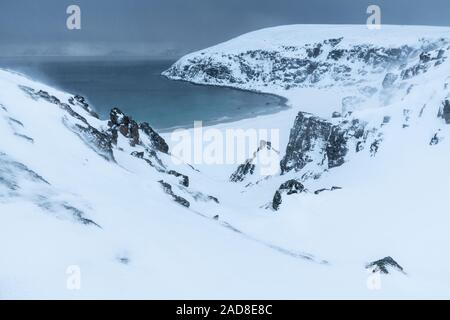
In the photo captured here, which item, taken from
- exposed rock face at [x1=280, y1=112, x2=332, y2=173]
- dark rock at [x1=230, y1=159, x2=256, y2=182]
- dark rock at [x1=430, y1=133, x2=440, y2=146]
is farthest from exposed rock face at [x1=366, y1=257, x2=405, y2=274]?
dark rock at [x1=230, y1=159, x2=256, y2=182]

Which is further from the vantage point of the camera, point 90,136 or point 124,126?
point 124,126

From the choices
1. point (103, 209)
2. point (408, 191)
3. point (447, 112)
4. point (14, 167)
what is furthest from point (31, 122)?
point (447, 112)

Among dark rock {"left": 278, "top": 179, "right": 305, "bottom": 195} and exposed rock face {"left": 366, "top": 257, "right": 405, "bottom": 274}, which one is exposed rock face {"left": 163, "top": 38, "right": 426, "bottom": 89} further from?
exposed rock face {"left": 366, "top": 257, "right": 405, "bottom": 274}

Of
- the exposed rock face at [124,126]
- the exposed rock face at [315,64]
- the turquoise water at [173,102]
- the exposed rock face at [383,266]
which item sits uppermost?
the exposed rock face at [315,64]

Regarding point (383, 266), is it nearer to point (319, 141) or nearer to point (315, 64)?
point (319, 141)

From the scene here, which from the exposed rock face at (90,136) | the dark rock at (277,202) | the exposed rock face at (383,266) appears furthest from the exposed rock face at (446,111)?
the exposed rock face at (90,136)

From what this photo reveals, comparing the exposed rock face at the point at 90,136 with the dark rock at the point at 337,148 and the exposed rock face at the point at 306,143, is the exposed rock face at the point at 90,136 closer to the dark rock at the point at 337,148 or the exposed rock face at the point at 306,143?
the dark rock at the point at 337,148

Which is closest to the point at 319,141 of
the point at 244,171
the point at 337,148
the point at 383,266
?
the point at 337,148
